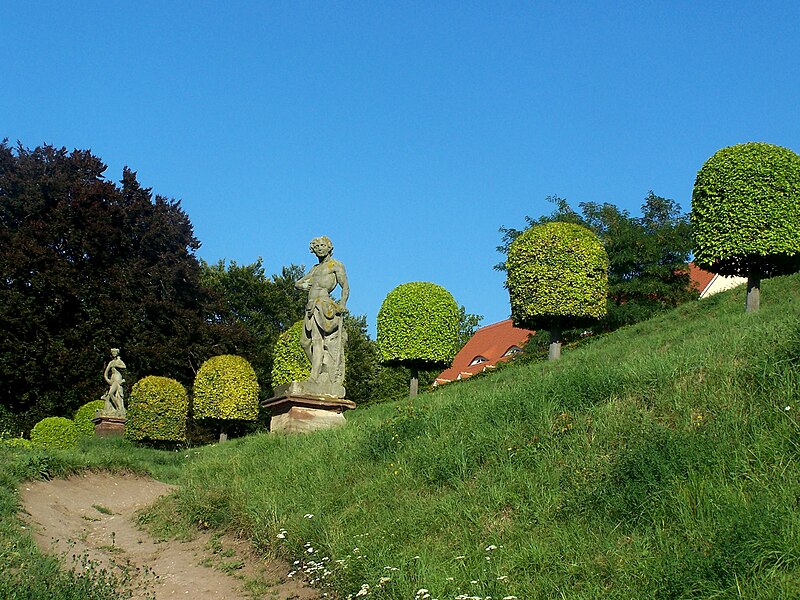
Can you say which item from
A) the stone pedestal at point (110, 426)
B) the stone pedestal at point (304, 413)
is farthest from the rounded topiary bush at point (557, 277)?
the stone pedestal at point (110, 426)

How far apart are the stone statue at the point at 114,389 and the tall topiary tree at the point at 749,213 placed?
17.3 meters

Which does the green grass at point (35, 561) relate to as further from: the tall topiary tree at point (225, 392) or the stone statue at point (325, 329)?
the tall topiary tree at point (225, 392)

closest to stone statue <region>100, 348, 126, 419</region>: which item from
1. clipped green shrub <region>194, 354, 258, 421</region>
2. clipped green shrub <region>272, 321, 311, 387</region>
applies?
clipped green shrub <region>194, 354, 258, 421</region>

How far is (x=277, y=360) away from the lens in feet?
92.4

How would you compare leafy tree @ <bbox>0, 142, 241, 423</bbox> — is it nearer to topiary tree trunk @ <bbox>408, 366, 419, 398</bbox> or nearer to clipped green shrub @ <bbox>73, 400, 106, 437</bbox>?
clipped green shrub @ <bbox>73, 400, 106, 437</bbox>

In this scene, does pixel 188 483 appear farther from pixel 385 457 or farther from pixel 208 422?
pixel 208 422

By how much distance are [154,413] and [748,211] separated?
17.1m

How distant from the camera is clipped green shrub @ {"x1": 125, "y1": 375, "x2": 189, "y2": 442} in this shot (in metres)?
24.2

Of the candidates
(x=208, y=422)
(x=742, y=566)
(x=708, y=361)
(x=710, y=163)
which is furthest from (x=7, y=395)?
(x=742, y=566)

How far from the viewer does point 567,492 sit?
22.3 ft

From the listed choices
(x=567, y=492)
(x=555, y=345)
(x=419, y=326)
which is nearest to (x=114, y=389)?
(x=419, y=326)

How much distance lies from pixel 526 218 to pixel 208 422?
814 inches

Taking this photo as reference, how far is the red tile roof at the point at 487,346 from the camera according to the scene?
47.7 metres

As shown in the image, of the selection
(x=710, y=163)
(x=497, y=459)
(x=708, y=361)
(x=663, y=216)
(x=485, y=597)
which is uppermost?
(x=663, y=216)
